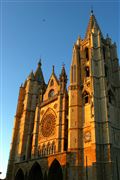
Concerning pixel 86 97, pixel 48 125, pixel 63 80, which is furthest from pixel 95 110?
pixel 48 125

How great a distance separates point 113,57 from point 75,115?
1139cm

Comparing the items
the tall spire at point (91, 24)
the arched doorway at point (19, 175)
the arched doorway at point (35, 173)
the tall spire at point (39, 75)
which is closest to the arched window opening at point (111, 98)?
the tall spire at point (91, 24)

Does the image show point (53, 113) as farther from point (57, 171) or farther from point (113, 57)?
point (113, 57)

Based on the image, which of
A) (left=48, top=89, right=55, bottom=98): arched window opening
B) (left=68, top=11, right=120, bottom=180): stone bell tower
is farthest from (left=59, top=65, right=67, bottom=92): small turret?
(left=48, top=89, right=55, bottom=98): arched window opening

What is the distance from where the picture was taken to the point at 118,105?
1014 inches

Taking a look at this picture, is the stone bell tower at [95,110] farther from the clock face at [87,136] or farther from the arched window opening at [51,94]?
the arched window opening at [51,94]

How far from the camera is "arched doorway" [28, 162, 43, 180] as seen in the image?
25.6m

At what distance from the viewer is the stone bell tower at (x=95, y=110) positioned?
20.4 m

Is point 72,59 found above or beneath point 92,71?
above

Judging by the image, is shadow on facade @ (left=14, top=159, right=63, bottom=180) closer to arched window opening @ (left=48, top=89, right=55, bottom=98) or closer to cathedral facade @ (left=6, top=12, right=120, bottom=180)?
cathedral facade @ (left=6, top=12, right=120, bottom=180)

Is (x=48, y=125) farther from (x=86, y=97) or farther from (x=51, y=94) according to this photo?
(x=86, y=97)

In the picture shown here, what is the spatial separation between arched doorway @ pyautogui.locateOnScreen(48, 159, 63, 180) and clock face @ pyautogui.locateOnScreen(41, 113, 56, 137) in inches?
191

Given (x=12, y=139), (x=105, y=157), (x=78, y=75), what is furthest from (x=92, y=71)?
(x=12, y=139)

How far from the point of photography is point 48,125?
28719 millimetres
